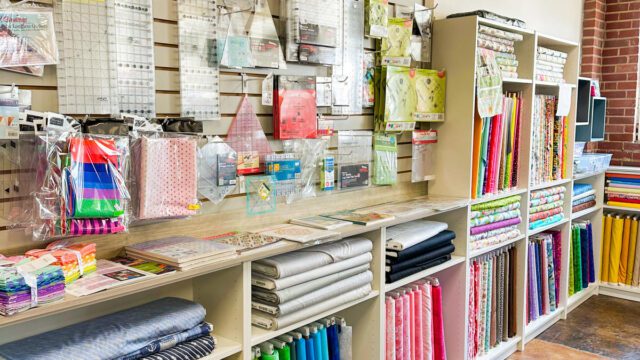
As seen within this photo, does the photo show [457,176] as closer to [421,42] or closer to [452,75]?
[452,75]

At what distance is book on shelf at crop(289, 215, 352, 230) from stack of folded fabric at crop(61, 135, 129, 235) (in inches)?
→ 34.3

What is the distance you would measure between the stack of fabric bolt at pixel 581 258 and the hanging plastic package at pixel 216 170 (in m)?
3.18

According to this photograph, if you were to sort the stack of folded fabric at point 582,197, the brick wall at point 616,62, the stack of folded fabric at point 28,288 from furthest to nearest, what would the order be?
the brick wall at point 616,62
the stack of folded fabric at point 582,197
the stack of folded fabric at point 28,288

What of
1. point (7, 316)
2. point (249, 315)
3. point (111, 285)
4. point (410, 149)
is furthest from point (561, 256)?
point (7, 316)

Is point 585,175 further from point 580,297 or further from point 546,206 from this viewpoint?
point 580,297

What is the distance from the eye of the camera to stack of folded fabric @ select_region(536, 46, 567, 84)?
386cm

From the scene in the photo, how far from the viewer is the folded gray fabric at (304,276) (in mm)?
2125

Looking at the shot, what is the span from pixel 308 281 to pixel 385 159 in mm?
936

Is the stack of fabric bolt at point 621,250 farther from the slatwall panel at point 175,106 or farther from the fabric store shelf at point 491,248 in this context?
the slatwall panel at point 175,106

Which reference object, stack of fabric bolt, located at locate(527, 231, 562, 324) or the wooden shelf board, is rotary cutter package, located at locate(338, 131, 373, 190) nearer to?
stack of fabric bolt, located at locate(527, 231, 562, 324)

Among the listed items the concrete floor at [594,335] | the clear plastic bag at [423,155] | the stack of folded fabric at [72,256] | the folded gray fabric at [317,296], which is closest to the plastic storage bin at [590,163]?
the concrete floor at [594,335]

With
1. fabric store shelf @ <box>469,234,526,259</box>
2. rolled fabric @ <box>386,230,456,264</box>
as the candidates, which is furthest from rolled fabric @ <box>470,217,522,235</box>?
rolled fabric @ <box>386,230,456,264</box>

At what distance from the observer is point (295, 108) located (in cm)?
244

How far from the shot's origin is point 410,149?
3.18m
